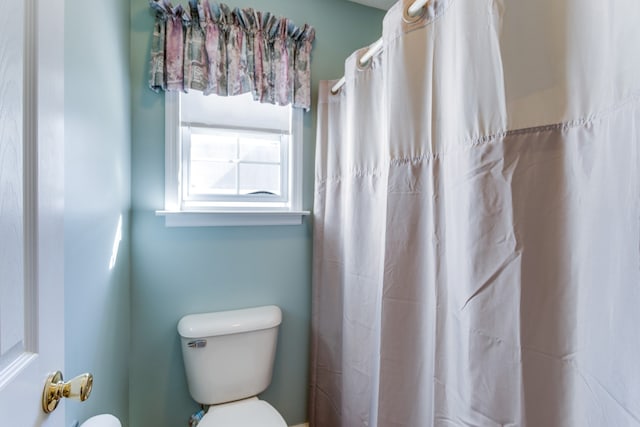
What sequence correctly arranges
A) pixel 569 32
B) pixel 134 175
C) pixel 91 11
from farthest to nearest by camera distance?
pixel 134 175 → pixel 91 11 → pixel 569 32

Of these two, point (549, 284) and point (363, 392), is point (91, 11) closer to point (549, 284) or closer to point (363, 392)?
point (549, 284)

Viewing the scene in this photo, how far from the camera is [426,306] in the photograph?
88 cm

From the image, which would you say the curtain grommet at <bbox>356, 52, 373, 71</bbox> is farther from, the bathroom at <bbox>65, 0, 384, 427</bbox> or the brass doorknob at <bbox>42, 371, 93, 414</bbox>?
the brass doorknob at <bbox>42, 371, 93, 414</bbox>

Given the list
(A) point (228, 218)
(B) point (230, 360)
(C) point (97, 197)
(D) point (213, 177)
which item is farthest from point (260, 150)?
(B) point (230, 360)

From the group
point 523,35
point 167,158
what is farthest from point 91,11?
point 523,35

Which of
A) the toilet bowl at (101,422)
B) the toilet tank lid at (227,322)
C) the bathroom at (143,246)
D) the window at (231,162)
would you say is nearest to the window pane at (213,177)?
the window at (231,162)

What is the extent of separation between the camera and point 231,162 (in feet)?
4.84

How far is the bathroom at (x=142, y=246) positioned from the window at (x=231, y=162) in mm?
62

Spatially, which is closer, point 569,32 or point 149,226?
point 569,32

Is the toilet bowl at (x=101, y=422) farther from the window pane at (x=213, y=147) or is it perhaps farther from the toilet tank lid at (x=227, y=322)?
the window pane at (x=213, y=147)

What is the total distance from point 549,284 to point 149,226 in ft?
4.84

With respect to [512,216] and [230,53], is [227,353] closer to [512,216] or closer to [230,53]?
[512,216]

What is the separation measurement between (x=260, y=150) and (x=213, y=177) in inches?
11.5

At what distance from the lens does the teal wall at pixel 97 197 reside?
73cm
